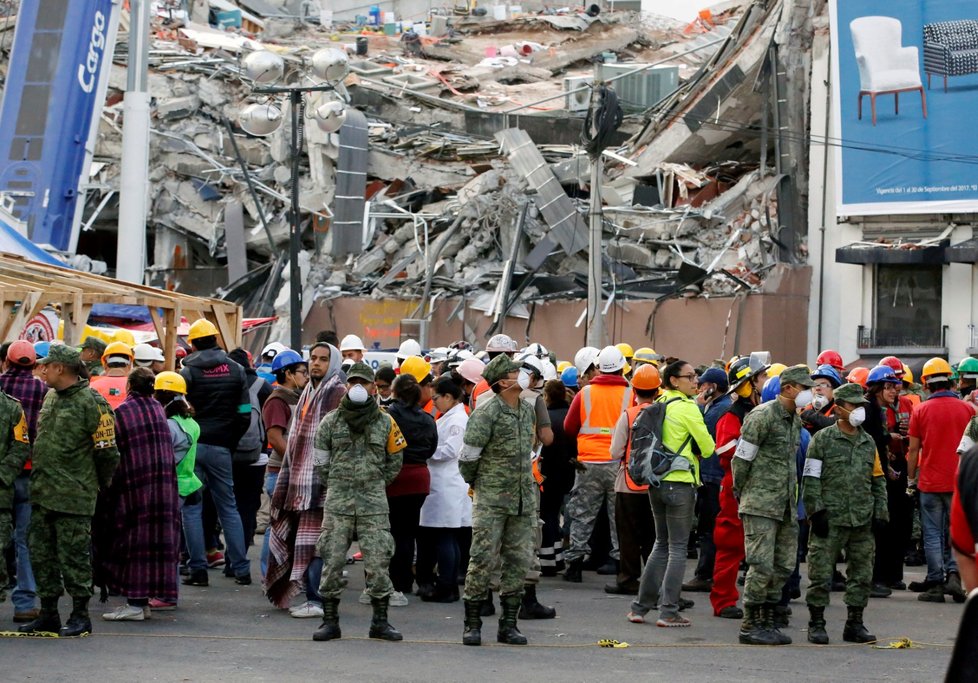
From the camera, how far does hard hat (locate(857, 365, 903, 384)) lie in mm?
12047

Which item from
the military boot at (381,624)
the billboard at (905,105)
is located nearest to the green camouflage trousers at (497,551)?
the military boot at (381,624)

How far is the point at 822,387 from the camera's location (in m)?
11.5

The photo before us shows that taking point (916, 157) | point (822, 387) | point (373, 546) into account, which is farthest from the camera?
point (916, 157)

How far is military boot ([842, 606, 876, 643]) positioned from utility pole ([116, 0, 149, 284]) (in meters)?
Answer: 18.7

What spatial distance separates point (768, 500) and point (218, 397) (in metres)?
4.42

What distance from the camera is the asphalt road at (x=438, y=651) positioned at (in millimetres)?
8211

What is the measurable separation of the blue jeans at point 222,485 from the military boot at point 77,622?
2420 mm

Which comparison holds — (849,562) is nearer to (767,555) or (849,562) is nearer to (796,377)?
(767,555)

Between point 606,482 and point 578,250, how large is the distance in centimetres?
1860

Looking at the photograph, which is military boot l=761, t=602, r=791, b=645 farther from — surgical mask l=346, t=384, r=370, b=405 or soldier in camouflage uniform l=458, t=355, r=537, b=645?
surgical mask l=346, t=384, r=370, b=405

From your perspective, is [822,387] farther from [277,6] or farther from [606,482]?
[277,6]

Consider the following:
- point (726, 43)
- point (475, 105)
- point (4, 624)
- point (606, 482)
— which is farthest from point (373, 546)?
point (475, 105)

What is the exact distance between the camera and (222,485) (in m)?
11.5

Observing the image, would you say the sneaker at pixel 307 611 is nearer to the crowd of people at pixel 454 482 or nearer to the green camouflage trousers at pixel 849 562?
the crowd of people at pixel 454 482
